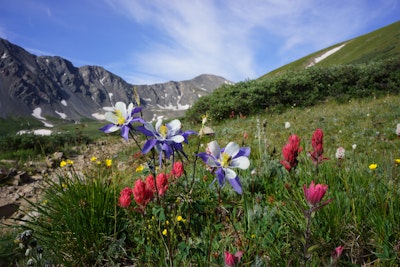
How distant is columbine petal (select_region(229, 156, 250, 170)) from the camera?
1460 mm

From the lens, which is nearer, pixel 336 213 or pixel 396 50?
pixel 336 213

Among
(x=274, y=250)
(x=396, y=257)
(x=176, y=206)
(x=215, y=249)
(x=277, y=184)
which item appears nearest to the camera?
(x=396, y=257)

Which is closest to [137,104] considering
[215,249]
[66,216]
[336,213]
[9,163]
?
[215,249]

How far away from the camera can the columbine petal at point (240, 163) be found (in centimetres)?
146

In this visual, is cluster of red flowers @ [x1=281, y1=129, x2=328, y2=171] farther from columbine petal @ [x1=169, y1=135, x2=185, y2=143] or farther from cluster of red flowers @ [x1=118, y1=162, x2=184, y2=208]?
columbine petal @ [x1=169, y1=135, x2=185, y2=143]

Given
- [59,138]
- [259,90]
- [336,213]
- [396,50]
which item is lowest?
[336,213]

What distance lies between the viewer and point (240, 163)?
1494 millimetres

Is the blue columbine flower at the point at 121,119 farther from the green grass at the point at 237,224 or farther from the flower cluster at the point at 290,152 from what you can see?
the flower cluster at the point at 290,152

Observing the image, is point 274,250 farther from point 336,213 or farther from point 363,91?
point 363,91

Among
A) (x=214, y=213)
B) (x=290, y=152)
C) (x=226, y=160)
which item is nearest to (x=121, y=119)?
(x=226, y=160)

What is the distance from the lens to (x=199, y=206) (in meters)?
2.43

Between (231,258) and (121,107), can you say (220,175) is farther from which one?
(121,107)

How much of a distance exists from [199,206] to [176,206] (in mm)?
473

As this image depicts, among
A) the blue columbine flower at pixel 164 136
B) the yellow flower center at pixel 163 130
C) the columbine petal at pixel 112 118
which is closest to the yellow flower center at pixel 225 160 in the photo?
the blue columbine flower at pixel 164 136
